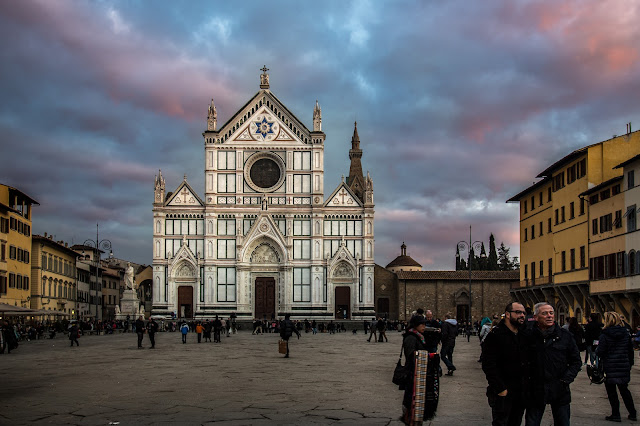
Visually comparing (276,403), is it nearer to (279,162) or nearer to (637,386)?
(637,386)

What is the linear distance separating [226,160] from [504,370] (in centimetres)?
6497

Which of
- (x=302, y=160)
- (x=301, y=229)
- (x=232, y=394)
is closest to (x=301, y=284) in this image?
(x=301, y=229)

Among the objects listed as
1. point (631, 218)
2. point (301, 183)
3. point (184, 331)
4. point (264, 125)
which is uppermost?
point (264, 125)

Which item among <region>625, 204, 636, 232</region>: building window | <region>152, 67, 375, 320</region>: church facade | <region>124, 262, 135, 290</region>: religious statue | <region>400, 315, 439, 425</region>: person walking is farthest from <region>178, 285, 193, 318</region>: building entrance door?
<region>400, 315, 439, 425</region>: person walking

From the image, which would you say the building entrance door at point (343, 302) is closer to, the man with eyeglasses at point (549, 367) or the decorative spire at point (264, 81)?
the decorative spire at point (264, 81)

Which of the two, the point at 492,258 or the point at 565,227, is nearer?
the point at 565,227

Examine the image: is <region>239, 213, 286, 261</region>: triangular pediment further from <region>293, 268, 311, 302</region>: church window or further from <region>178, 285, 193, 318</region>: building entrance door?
<region>178, 285, 193, 318</region>: building entrance door

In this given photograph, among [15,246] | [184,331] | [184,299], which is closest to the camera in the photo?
[184,331]

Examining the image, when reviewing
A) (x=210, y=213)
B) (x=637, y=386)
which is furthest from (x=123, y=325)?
(x=637, y=386)

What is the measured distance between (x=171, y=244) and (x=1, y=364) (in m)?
46.2

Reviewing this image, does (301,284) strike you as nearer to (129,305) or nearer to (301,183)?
(301,183)

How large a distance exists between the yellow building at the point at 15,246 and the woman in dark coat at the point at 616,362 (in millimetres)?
46506

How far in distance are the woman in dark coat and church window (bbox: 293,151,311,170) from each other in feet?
197

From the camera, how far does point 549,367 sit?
943 centimetres
